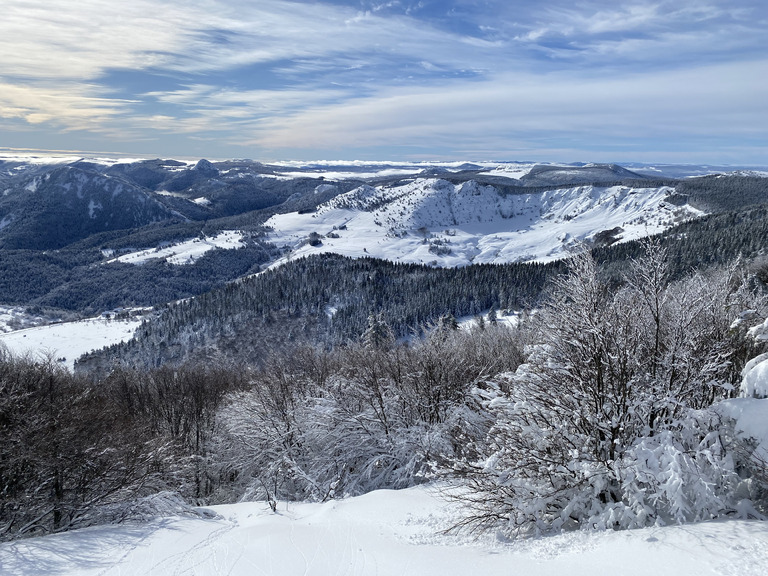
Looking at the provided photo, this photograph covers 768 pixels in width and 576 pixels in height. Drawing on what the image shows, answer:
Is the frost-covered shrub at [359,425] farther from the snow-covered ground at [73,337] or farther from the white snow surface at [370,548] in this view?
the snow-covered ground at [73,337]

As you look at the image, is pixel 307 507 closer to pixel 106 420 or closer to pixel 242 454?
pixel 242 454

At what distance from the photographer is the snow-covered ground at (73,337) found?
161125mm

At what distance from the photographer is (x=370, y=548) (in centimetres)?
1148

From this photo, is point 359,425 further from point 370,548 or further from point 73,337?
point 73,337

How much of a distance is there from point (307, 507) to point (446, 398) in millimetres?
9769

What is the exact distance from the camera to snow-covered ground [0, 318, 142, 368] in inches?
6344

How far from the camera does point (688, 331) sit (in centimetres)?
1155

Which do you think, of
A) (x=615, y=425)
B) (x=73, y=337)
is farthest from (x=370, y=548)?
(x=73, y=337)

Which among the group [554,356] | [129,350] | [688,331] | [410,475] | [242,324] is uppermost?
[688,331]

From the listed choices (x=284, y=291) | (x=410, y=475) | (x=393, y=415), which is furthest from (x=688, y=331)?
(x=284, y=291)

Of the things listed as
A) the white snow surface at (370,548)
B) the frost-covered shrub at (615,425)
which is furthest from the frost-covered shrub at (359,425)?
the frost-covered shrub at (615,425)

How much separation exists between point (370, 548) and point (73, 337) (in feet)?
680

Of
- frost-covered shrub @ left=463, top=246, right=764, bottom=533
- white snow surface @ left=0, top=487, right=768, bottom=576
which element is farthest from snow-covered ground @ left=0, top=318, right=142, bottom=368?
frost-covered shrub @ left=463, top=246, right=764, bottom=533

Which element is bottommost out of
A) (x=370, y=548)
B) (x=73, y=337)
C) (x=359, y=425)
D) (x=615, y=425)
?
(x=73, y=337)
